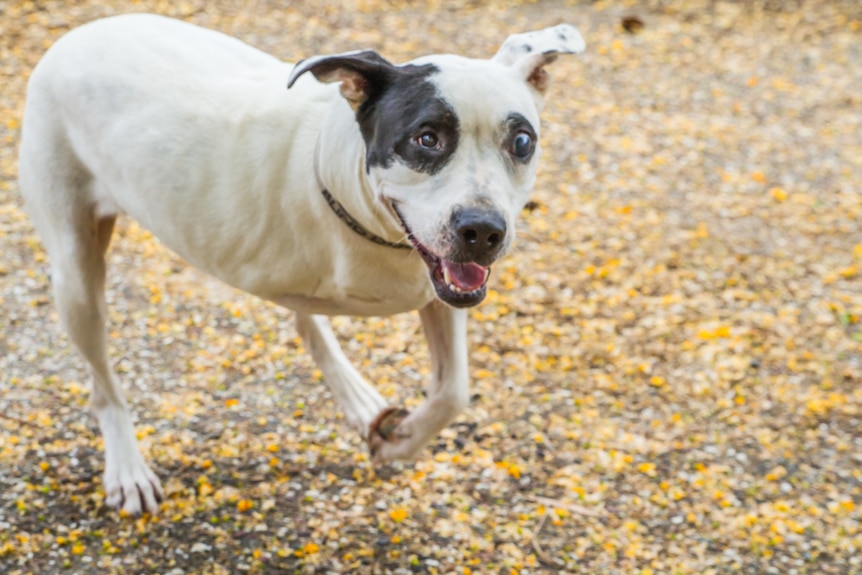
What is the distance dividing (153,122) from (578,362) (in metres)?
2.11

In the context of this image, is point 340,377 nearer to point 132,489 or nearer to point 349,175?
point 132,489

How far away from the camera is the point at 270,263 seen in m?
3.02

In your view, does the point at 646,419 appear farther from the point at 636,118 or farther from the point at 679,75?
the point at 679,75

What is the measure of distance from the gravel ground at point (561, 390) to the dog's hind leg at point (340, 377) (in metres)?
0.18

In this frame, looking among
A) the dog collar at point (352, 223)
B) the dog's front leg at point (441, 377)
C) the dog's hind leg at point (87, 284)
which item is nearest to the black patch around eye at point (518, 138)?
the dog collar at point (352, 223)

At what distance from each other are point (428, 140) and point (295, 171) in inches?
20.0

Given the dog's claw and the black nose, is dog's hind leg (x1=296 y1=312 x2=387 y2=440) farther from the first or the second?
the black nose

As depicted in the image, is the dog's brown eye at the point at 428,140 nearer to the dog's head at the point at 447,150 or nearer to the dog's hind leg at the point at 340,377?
the dog's head at the point at 447,150

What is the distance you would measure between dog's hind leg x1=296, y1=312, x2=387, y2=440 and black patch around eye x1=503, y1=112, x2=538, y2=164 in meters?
1.42

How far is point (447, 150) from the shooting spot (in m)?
2.57

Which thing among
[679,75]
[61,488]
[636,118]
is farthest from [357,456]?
[679,75]

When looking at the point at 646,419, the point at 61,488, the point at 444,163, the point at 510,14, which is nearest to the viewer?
the point at 444,163

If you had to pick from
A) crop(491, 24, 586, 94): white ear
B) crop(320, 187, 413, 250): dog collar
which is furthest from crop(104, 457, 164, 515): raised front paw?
crop(491, 24, 586, 94): white ear

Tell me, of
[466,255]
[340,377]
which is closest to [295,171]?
[466,255]
